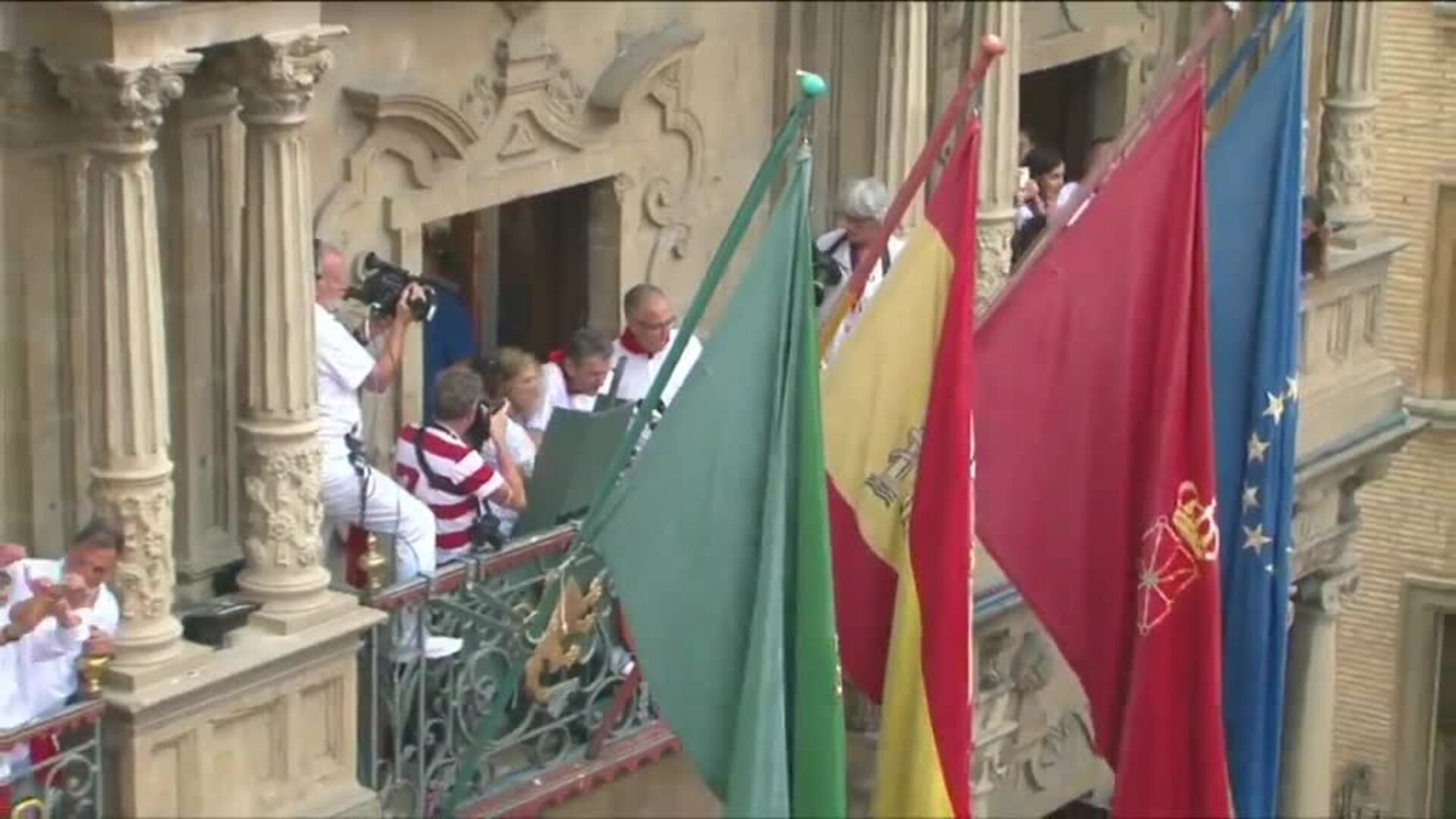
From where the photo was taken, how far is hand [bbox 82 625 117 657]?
52.3 ft

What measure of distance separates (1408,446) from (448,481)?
867 cm

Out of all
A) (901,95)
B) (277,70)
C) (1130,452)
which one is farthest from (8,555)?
(901,95)

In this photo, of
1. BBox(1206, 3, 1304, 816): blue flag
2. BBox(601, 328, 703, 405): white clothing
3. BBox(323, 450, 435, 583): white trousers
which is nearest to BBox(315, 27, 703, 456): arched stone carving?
BBox(601, 328, 703, 405): white clothing

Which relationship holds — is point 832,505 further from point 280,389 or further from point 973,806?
point 973,806

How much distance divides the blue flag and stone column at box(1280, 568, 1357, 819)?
14.3 feet

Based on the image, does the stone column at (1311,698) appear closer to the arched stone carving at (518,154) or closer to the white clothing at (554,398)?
the arched stone carving at (518,154)

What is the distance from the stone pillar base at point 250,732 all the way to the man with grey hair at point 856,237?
294 cm

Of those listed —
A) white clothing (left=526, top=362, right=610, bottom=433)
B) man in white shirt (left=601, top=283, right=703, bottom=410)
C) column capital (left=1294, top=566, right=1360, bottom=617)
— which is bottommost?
column capital (left=1294, top=566, right=1360, bottom=617)

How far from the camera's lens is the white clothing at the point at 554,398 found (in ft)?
59.9

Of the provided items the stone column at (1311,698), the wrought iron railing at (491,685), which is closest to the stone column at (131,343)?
the wrought iron railing at (491,685)

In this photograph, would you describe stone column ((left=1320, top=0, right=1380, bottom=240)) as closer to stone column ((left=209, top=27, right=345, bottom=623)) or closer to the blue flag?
the blue flag

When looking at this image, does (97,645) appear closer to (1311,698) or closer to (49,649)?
(49,649)

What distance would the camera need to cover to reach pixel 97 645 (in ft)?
52.4

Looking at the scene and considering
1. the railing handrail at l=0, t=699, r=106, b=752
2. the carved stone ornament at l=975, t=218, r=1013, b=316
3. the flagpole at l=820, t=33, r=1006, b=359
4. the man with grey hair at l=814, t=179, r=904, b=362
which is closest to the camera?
the railing handrail at l=0, t=699, r=106, b=752
